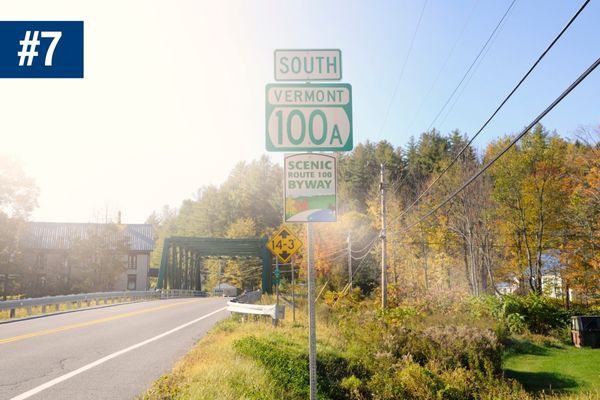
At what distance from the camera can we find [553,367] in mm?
21281

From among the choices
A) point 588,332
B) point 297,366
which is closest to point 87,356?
point 297,366

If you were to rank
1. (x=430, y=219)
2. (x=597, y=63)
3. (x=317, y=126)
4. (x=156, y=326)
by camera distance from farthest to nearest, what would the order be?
(x=430, y=219)
(x=156, y=326)
(x=597, y=63)
(x=317, y=126)

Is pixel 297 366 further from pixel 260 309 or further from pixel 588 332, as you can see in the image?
pixel 588 332

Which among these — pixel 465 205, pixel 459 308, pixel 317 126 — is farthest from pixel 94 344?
pixel 465 205

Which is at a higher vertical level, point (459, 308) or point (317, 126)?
point (317, 126)

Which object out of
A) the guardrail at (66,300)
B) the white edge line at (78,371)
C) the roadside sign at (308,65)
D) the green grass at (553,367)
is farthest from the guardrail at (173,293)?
the roadside sign at (308,65)

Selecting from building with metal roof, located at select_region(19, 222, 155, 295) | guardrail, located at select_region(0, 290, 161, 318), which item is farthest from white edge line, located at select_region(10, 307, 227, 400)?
building with metal roof, located at select_region(19, 222, 155, 295)

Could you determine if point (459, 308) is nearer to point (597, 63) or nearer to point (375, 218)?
point (375, 218)

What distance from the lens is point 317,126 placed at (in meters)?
5.38

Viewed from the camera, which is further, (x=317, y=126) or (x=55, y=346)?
(x=55, y=346)

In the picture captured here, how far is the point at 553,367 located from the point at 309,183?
2074 cm

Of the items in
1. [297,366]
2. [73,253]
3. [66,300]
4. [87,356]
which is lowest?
[297,366]

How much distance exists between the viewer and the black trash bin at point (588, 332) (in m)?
25.2

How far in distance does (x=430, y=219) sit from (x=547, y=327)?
21.5m
